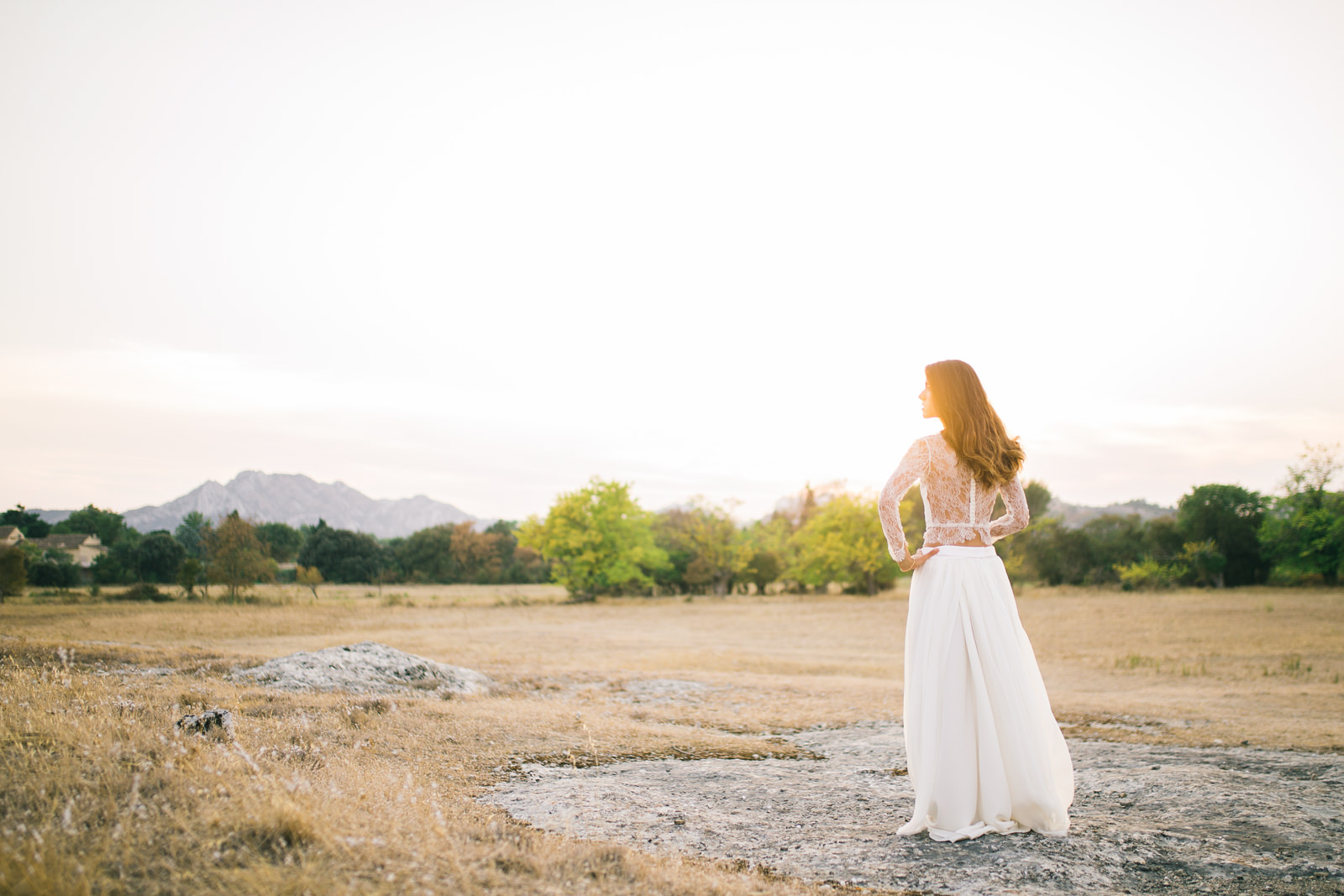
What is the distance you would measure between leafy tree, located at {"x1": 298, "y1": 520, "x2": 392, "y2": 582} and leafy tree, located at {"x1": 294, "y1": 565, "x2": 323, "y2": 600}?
484 mm

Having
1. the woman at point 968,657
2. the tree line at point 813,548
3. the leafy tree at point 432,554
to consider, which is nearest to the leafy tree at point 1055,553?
the tree line at point 813,548

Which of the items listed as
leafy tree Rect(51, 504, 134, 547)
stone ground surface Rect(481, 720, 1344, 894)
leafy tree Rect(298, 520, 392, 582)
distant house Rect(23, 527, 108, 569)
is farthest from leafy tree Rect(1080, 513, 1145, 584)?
distant house Rect(23, 527, 108, 569)

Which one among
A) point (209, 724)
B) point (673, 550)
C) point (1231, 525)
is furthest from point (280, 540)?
point (1231, 525)

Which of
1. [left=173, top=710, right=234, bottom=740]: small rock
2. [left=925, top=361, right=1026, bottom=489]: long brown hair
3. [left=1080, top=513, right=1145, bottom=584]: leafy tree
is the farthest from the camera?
[left=1080, top=513, right=1145, bottom=584]: leafy tree

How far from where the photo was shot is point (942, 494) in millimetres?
5145

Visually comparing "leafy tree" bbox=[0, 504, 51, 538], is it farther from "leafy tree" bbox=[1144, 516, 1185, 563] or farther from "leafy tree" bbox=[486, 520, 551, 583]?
"leafy tree" bbox=[1144, 516, 1185, 563]

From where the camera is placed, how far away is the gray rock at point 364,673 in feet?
32.7

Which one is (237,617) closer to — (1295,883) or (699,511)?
(1295,883)

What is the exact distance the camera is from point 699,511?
186 feet

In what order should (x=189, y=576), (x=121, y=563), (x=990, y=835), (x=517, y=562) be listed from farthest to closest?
1. (x=517, y=562)
2. (x=189, y=576)
3. (x=121, y=563)
4. (x=990, y=835)

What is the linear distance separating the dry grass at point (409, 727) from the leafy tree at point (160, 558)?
35.6 inches

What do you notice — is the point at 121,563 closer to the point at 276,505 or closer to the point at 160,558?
the point at 160,558

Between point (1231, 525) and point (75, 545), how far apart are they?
2452 inches

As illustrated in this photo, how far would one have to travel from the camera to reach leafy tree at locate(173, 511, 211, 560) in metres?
20.6
